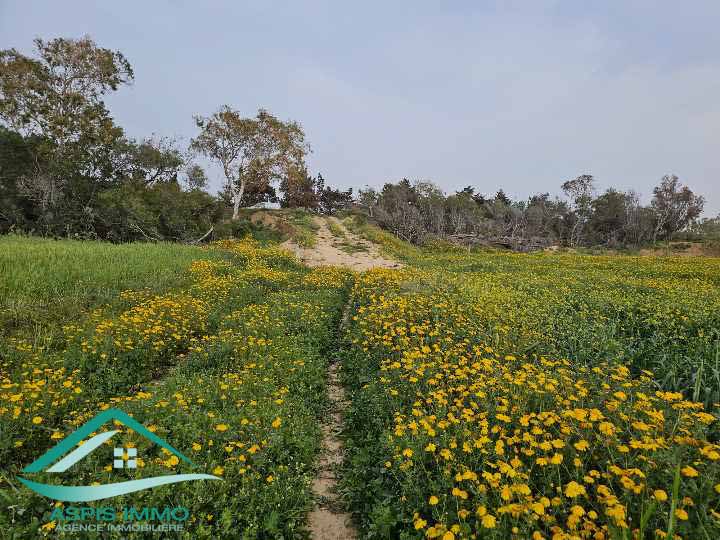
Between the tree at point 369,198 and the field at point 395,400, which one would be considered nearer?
the field at point 395,400

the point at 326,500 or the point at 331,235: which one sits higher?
the point at 331,235

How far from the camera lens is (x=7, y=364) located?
16.2ft

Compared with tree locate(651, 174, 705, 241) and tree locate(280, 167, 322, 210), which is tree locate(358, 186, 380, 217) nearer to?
tree locate(280, 167, 322, 210)

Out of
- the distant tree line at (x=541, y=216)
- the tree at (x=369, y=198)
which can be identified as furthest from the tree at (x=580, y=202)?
the tree at (x=369, y=198)

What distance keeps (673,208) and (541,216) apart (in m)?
13.9

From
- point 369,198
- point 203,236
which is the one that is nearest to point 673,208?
point 369,198

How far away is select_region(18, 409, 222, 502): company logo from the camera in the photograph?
294cm

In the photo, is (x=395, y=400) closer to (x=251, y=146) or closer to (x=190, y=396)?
(x=190, y=396)

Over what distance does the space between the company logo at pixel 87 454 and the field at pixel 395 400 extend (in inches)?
4.2

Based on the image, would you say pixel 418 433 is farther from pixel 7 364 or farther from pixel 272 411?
pixel 7 364

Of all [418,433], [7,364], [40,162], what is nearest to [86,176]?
[40,162]

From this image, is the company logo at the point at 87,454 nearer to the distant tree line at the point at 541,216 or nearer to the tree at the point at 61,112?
the tree at the point at 61,112

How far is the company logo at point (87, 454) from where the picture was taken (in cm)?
294

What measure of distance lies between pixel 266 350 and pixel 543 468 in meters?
4.44
